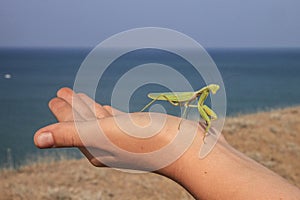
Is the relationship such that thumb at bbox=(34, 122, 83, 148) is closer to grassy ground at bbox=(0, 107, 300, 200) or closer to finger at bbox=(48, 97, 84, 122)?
finger at bbox=(48, 97, 84, 122)

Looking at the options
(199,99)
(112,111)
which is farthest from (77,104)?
(199,99)

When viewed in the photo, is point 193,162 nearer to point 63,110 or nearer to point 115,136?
point 115,136

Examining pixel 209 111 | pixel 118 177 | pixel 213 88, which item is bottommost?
pixel 118 177

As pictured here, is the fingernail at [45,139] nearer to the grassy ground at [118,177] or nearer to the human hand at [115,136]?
the human hand at [115,136]

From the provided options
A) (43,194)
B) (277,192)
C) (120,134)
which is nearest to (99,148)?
(120,134)

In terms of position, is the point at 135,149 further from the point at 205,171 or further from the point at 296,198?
the point at 296,198

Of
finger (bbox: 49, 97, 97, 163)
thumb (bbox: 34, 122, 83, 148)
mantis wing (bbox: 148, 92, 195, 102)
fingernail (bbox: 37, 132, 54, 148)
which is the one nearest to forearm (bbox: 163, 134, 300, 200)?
mantis wing (bbox: 148, 92, 195, 102)
